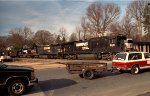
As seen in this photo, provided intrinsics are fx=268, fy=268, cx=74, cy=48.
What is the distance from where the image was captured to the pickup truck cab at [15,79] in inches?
462

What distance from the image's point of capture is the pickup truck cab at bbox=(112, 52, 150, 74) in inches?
752

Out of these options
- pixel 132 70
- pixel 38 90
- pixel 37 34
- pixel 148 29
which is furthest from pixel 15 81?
pixel 37 34

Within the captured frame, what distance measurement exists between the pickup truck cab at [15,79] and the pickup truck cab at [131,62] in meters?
8.48

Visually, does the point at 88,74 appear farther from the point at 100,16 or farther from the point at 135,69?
the point at 100,16

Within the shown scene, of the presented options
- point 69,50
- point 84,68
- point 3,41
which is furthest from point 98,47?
point 3,41

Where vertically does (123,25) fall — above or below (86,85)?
above

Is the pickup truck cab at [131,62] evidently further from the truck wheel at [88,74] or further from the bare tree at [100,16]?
the bare tree at [100,16]

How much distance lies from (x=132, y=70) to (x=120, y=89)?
6521mm

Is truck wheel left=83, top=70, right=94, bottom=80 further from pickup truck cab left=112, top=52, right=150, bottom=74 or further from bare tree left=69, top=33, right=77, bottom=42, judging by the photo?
bare tree left=69, top=33, right=77, bottom=42

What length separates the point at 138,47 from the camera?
44688 millimetres

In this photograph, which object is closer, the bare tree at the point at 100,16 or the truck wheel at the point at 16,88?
the truck wheel at the point at 16,88

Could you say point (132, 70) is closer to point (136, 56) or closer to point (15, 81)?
point (136, 56)

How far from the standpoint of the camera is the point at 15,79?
12.1 meters

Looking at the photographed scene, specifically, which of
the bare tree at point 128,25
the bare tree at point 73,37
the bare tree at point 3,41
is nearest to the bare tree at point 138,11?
the bare tree at point 128,25
